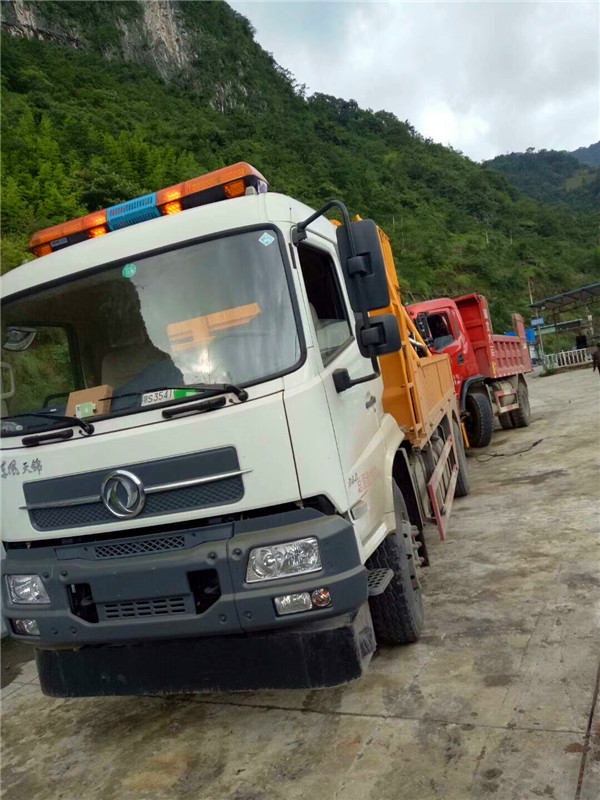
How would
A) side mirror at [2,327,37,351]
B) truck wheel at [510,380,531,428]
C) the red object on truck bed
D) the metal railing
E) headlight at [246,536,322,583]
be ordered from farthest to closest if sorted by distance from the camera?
the metal railing, truck wheel at [510,380,531,428], the red object on truck bed, side mirror at [2,327,37,351], headlight at [246,536,322,583]

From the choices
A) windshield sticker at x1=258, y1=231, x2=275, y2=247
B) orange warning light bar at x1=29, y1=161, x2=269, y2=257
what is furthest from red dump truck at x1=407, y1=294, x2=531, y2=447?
windshield sticker at x1=258, y1=231, x2=275, y2=247

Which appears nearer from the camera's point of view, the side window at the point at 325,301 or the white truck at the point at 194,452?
the white truck at the point at 194,452

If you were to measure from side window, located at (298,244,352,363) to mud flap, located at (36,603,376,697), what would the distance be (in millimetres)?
1140

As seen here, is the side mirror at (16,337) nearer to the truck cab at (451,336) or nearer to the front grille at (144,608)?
the front grille at (144,608)

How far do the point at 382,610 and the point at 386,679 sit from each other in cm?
34

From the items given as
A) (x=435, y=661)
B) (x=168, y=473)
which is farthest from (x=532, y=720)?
(x=168, y=473)

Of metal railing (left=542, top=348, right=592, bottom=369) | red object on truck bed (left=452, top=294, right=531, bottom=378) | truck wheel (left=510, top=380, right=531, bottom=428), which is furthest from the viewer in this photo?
metal railing (left=542, top=348, right=592, bottom=369)

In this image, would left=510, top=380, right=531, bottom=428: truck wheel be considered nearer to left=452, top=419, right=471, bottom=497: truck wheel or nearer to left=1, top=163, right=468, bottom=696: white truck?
left=452, top=419, right=471, bottom=497: truck wheel

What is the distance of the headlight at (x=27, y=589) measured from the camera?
2697 millimetres

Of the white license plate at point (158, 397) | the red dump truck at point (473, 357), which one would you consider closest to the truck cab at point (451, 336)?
the red dump truck at point (473, 357)

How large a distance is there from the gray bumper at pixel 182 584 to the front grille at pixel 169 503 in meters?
0.10

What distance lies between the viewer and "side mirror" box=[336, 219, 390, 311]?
267cm

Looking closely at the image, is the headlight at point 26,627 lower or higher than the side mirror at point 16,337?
lower

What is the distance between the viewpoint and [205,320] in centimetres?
264
